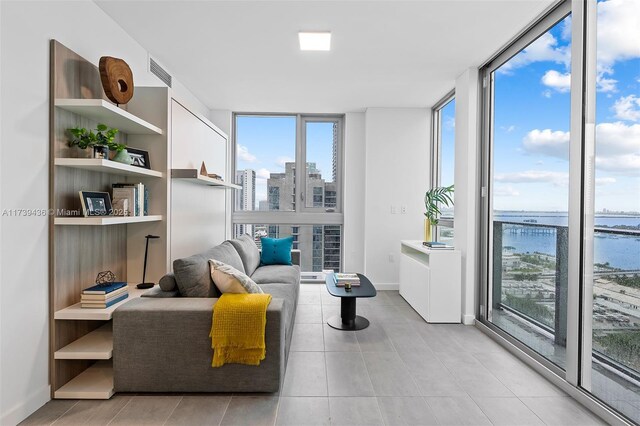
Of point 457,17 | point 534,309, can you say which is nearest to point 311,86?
point 457,17

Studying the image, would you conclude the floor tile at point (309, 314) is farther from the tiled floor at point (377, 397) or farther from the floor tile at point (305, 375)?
the floor tile at point (305, 375)

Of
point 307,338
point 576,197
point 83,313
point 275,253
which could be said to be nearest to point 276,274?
point 275,253

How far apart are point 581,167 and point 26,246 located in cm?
343

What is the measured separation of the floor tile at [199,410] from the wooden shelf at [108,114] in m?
1.92

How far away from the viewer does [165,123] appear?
2.78 m

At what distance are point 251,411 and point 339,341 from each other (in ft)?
3.92

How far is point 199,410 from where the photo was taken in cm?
199

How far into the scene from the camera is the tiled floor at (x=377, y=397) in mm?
1923

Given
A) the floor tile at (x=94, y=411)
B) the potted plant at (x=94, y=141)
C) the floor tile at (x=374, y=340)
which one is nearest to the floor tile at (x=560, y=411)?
the floor tile at (x=374, y=340)

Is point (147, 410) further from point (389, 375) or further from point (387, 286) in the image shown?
point (387, 286)

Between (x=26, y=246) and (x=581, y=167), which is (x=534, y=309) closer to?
(x=581, y=167)

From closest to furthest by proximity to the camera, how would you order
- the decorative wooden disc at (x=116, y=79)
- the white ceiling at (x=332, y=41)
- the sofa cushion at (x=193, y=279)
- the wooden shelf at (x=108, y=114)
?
the wooden shelf at (x=108, y=114)
the decorative wooden disc at (x=116, y=79)
the sofa cushion at (x=193, y=279)
the white ceiling at (x=332, y=41)

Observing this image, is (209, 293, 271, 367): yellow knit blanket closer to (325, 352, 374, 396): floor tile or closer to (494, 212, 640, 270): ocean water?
(325, 352, 374, 396): floor tile

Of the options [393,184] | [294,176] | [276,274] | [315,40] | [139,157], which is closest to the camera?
[139,157]
